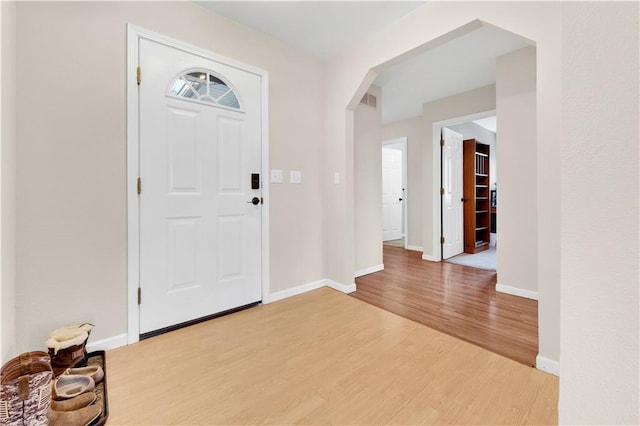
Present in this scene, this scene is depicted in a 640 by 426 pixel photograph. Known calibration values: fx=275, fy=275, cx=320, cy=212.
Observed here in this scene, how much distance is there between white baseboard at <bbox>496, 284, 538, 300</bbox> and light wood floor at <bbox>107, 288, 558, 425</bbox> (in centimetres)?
139

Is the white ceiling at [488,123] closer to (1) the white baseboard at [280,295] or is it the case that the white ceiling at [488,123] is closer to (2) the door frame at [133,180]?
(1) the white baseboard at [280,295]

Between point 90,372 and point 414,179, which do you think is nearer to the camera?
point 90,372

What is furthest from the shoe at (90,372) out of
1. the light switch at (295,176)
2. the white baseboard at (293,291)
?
the light switch at (295,176)

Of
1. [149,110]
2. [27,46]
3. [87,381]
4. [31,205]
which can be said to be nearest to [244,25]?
[149,110]

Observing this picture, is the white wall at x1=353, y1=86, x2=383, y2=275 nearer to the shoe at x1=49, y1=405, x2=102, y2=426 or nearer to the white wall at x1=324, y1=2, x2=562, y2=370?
the white wall at x1=324, y1=2, x2=562, y2=370

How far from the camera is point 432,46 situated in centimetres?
209

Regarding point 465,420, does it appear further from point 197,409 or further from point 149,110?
point 149,110

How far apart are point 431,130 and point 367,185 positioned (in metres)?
1.64

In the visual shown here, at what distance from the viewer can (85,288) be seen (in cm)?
166

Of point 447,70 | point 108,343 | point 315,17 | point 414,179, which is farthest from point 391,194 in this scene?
point 108,343

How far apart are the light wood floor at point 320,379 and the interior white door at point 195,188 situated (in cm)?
30

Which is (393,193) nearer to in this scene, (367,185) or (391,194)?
(391,194)

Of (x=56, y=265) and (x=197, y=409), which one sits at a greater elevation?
(x=56, y=265)

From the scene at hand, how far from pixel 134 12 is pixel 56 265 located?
166 cm
